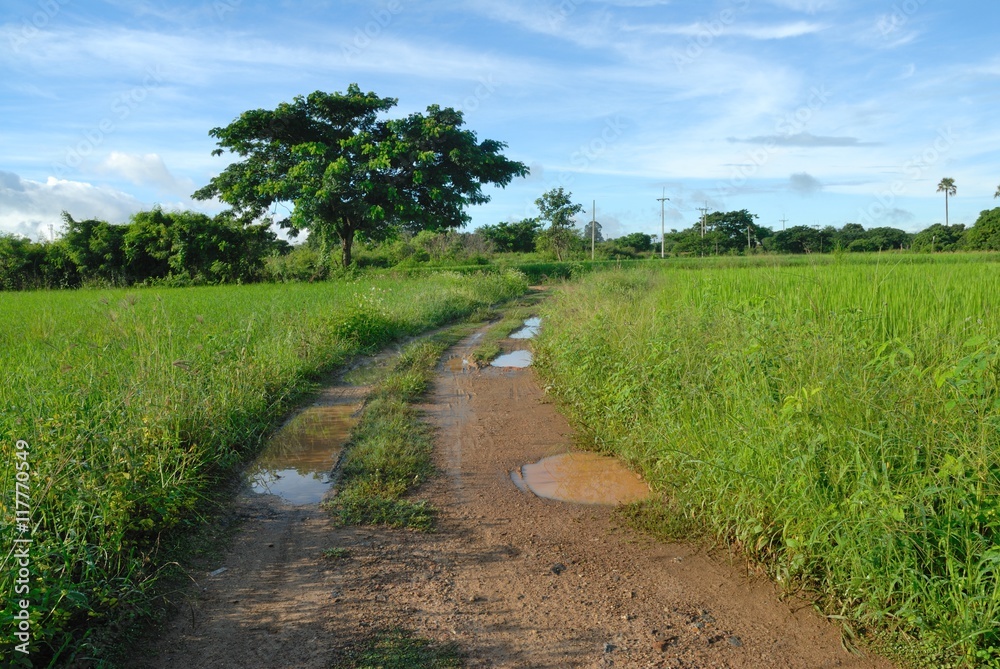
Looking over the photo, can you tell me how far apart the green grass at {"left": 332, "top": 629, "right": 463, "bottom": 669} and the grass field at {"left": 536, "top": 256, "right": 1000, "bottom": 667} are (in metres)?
1.61

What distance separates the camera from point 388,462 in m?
5.17

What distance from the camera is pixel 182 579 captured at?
3461 millimetres

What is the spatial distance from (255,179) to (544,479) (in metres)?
23.8

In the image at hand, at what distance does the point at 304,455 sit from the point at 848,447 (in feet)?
13.5

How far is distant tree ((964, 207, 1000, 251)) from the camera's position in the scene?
1927 cm

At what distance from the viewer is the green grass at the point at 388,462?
168 inches

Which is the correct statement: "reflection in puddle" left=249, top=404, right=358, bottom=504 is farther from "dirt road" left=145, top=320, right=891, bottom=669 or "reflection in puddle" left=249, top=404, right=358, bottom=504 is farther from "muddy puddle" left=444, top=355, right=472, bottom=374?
"muddy puddle" left=444, top=355, right=472, bottom=374

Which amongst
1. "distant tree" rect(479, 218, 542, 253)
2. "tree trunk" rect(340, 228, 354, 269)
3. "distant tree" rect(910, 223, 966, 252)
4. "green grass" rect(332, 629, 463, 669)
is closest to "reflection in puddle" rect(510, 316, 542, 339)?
"green grass" rect(332, 629, 463, 669)

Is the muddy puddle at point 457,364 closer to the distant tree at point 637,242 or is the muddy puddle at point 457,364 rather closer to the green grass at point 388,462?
the green grass at point 388,462

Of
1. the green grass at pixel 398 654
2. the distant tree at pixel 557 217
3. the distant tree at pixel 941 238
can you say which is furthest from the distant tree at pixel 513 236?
the green grass at pixel 398 654

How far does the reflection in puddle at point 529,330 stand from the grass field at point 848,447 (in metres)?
6.45

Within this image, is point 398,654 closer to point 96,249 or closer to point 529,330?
point 529,330

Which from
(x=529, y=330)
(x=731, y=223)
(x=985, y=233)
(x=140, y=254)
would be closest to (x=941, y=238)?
(x=985, y=233)

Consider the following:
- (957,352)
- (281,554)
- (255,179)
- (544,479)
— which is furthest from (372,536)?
(255,179)
